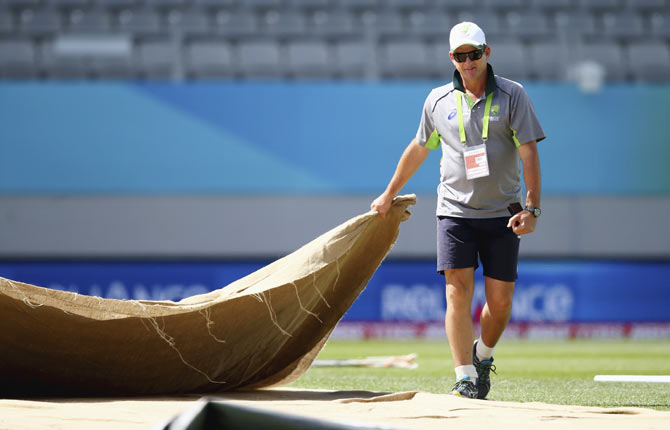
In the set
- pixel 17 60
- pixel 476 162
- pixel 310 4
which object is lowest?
pixel 476 162

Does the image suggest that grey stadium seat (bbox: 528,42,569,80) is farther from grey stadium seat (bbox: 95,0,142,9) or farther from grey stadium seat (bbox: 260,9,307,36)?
grey stadium seat (bbox: 95,0,142,9)

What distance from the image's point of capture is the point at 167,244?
17.5 meters

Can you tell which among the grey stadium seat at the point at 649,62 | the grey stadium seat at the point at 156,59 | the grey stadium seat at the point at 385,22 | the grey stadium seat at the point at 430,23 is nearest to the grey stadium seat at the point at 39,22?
the grey stadium seat at the point at 156,59

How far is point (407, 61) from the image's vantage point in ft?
61.5

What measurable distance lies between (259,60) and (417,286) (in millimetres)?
5316

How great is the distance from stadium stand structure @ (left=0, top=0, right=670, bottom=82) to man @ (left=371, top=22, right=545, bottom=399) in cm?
1378

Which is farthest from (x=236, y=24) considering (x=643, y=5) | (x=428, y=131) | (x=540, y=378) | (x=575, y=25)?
(x=428, y=131)

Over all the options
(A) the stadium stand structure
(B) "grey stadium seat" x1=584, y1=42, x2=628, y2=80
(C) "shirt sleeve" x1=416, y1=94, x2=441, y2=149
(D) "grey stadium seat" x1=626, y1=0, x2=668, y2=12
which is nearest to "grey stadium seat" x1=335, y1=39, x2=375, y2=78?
(A) the stadium stand structure

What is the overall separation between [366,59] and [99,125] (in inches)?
208

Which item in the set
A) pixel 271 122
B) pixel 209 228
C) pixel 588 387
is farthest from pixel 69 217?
pixel 588 387

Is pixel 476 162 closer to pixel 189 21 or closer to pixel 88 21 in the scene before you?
pixel 189 21

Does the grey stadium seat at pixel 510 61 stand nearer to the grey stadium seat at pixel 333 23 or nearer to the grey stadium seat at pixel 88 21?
the grey stadium seat at pixel 333 23

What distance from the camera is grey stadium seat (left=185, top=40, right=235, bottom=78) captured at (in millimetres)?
18203

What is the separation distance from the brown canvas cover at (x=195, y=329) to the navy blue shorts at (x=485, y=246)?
14.6 inches
